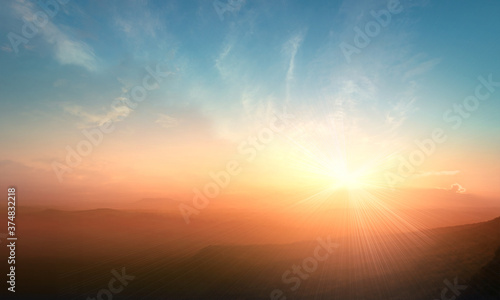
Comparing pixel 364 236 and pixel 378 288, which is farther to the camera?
pixel 364 236

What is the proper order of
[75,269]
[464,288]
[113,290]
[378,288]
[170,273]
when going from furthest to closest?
[75,269], [170,273], [113,290], [378,288], [464,288]

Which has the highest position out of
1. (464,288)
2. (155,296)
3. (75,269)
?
(75,269)

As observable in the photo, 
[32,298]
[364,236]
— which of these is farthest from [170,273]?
[364,236]

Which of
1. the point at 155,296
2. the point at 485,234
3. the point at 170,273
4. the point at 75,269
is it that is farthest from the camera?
the point at 75,269

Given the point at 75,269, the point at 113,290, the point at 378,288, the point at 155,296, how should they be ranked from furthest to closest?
the point at 75,269, the point at 113,290, the point at 155,296, the point at 378,288

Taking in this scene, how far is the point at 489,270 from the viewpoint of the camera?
36281 mm

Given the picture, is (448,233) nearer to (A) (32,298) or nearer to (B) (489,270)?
(B) (489,270)

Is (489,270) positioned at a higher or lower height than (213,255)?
lower

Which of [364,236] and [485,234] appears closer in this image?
[485,234]

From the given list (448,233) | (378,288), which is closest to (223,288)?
(378,288)

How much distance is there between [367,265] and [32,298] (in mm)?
72101

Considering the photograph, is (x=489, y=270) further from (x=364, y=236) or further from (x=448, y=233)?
(x=364, y=236)

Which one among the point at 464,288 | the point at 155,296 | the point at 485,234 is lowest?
the point at 464,288

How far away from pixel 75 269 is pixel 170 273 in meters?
30.2
